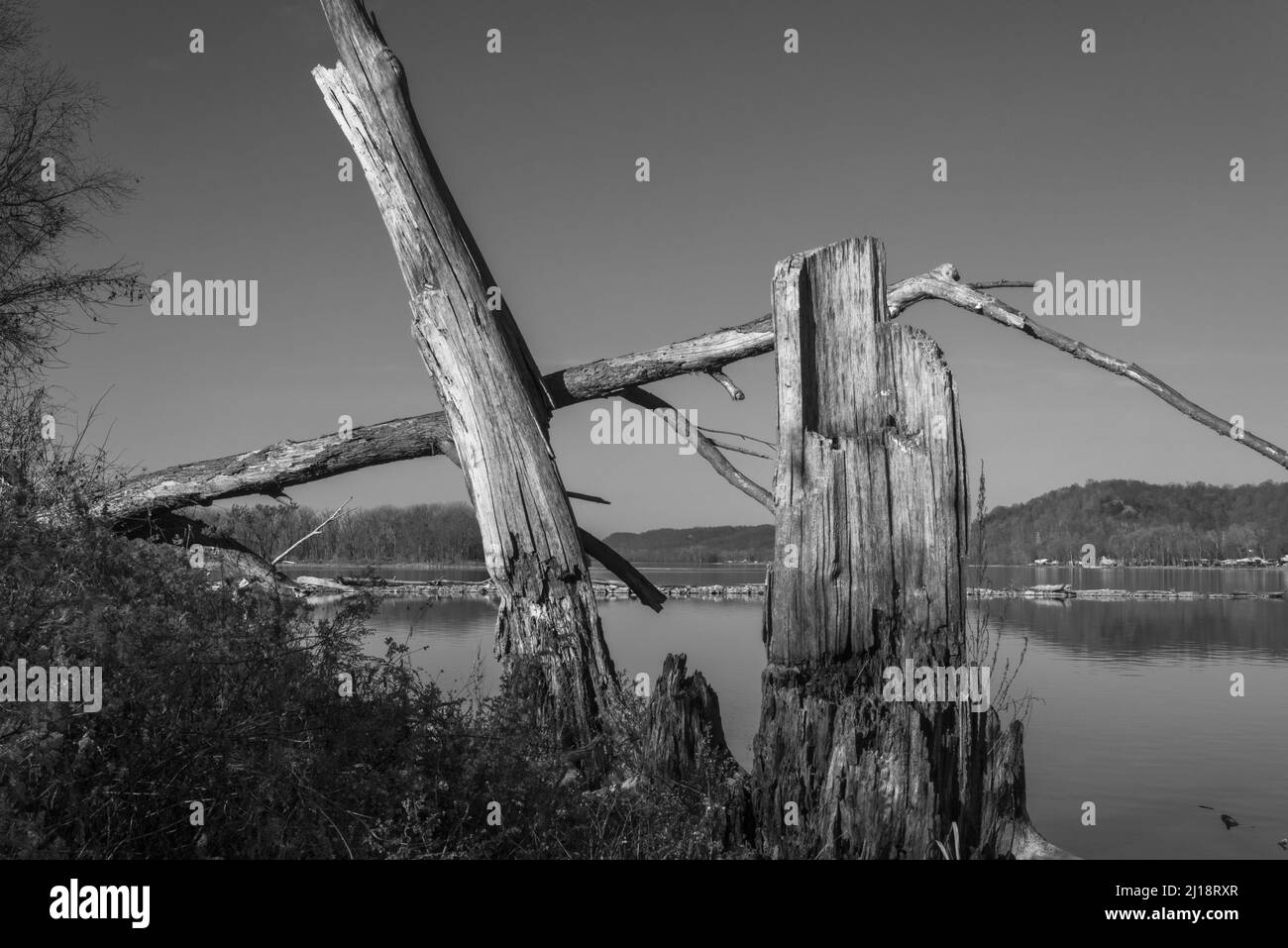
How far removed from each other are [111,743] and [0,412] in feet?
16.0

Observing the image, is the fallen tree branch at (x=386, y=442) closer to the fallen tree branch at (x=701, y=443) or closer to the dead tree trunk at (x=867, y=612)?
the fallen tree branch at (x=701, y=443)

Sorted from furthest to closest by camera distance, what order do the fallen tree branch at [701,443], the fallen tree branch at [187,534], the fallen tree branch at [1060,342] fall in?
1. the fallen tree branch at [187,534]
2. the fallen tree branch at [701,443]
3. the fallen tree branch at [1060,342]

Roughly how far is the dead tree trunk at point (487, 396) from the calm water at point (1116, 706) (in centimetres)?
64

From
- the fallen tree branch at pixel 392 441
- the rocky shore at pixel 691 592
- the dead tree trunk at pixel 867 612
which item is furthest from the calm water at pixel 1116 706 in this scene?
the dead tree trunk at pixel 867 612

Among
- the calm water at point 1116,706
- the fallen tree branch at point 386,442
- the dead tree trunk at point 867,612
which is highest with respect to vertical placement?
the fallen tree branch at point 386,442

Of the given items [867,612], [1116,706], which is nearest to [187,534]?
[867,612]

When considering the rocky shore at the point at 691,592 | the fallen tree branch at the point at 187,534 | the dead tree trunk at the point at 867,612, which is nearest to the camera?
the dead tree trunk at the point at 867,612

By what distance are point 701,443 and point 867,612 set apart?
464cm

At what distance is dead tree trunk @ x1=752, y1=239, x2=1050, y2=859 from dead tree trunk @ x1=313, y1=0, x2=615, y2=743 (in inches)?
109

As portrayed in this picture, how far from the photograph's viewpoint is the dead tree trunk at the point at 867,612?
13.1ft

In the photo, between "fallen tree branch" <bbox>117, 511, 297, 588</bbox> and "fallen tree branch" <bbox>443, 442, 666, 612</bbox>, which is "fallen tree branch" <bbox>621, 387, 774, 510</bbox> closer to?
"fallen tree branch" <bbox>443, 442, 666, 612</bbox>

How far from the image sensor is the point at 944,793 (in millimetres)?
4066

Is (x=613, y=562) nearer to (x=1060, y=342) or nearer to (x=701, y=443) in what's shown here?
(x=701, y=443)
